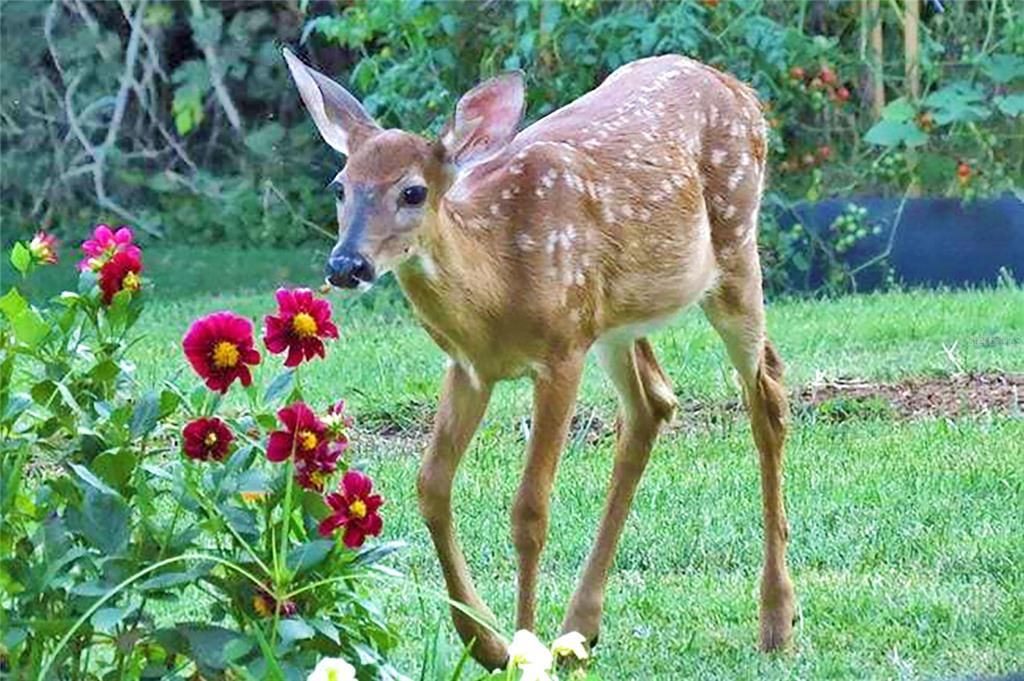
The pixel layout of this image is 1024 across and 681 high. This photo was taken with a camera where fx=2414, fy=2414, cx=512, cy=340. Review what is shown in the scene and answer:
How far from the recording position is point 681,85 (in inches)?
240

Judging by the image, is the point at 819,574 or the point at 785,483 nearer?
the point at 819,574

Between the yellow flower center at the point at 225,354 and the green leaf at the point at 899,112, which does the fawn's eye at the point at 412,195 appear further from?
the green leaf at the point at 899,112

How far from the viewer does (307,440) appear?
387 cm

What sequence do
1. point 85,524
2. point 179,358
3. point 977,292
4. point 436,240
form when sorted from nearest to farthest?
1. point 85,524
2. point 436,240
3. point 179,358
4. point 977,292

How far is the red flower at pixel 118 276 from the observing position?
13.1ft

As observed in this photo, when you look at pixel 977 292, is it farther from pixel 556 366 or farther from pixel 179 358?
pixel 556 366

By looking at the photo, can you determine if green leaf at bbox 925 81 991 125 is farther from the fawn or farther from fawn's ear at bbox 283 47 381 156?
fawn's ear at bbox 283 47 381 156

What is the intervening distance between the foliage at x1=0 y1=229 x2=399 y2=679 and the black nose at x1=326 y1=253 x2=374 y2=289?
726 mm

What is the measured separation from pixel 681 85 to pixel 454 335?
1.22 m

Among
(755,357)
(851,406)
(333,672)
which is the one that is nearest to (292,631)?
(333,672)

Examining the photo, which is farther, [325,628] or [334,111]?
[334,111]

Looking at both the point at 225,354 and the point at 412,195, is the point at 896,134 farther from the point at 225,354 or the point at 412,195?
the point at 225,354

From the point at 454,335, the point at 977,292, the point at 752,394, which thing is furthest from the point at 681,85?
the point at 977,292

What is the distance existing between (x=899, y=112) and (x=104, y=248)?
8181mm
